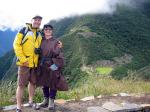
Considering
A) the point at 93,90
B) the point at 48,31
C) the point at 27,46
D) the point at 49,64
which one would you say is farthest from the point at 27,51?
the point at 93,90

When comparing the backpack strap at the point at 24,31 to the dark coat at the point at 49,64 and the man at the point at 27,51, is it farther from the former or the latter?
the dark coat at the point at 49,64

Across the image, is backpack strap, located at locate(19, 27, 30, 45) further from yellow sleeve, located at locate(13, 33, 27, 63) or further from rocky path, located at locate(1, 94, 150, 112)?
rocky path, located at locate(1, 94, 150, 112)

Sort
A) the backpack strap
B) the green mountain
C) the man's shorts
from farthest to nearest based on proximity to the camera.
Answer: the green mountain
the man's shorts
the backpack strap

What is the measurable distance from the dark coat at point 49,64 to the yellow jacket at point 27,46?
0.61 feet

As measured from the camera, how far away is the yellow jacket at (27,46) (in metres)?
7.11

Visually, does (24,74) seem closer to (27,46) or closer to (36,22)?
(27,46)

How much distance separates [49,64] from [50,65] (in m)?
0.03

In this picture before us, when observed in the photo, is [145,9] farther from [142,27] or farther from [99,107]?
[99,107]

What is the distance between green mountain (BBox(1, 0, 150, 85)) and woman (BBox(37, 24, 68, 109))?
6753cm

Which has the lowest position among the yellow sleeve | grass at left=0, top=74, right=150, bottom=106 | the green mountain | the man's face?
grass at left=0, top=74, right=150, bottom=106

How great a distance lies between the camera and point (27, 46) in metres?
7.22

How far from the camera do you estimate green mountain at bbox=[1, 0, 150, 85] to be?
94519mm

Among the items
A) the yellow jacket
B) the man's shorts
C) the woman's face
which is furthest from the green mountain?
the yellow jacket

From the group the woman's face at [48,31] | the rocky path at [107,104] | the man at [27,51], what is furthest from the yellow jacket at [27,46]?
the rocky path at [107,104]
